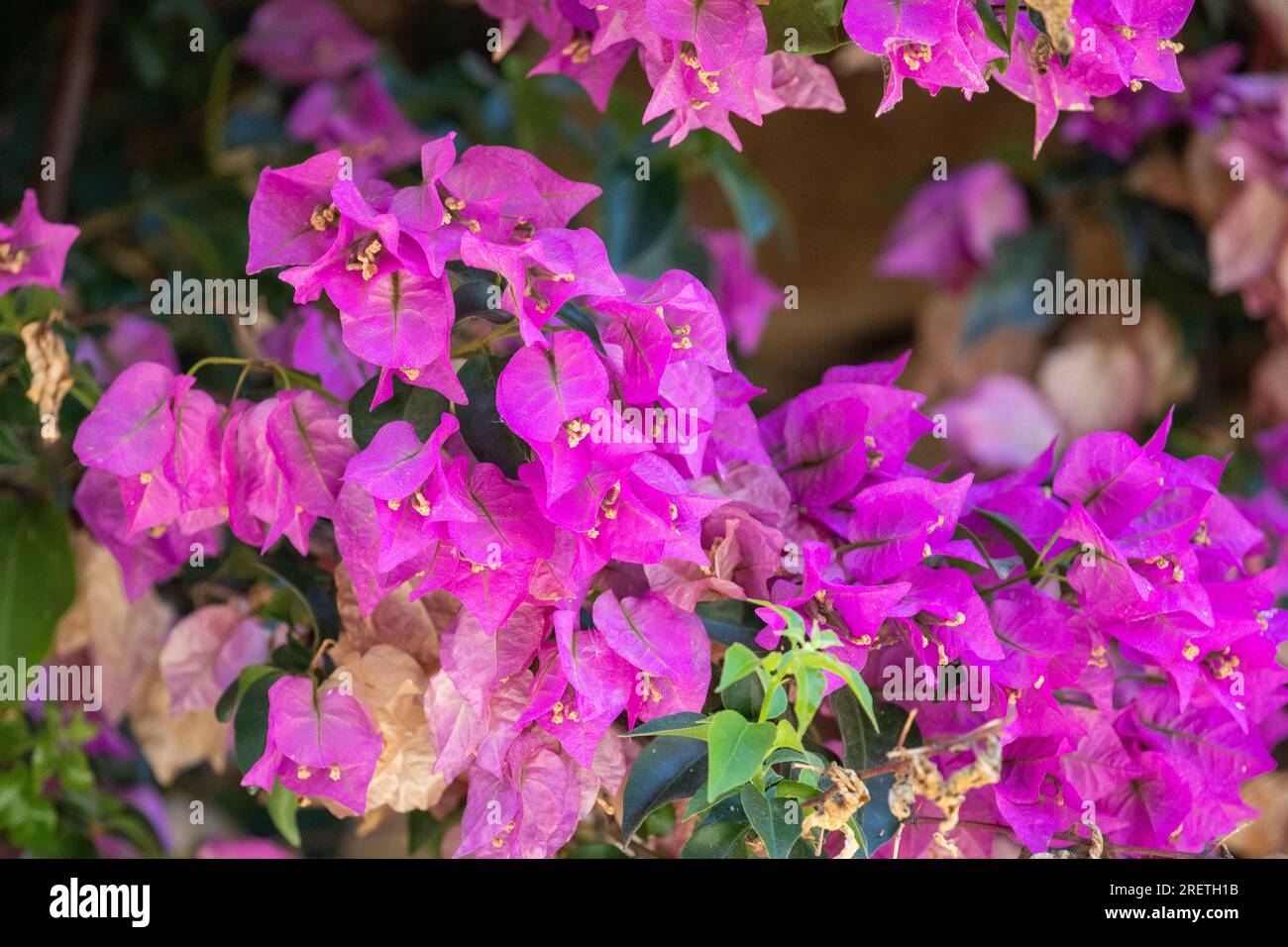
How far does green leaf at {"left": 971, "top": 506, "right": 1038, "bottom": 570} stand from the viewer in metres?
0.55

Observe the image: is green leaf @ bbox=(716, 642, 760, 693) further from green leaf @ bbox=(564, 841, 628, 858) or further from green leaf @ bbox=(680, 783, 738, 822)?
green leaf @ bbox=(564, 841, 628, 858)

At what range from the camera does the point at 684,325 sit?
49 centimetres

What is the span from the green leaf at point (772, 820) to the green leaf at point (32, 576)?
381 mm

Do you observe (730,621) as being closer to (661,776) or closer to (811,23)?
(661,776)

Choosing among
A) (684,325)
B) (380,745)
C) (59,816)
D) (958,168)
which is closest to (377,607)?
(380,745)

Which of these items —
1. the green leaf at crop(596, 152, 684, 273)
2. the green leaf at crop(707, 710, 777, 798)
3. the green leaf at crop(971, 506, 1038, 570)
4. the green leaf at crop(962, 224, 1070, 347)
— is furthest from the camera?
the green leaf at crop(962, 224, 1070, 347)

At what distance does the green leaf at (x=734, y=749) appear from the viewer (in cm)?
43

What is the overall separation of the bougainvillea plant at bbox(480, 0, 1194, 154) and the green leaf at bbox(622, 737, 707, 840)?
24 cm

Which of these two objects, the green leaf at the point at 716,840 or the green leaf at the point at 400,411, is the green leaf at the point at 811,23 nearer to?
the green leaf at the point at 400,411

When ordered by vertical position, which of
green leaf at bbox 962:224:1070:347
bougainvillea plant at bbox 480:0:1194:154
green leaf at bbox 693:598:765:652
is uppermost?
green leaf at bbox 962:224:1070:347

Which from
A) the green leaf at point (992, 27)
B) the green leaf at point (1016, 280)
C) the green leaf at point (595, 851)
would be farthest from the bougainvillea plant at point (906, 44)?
the green leaf at point (1016, 280)

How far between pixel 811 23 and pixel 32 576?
465 mm

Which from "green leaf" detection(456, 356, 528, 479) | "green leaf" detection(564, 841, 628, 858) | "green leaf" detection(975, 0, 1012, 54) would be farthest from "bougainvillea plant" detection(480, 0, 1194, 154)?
"green leaf" detection(564, 841, 628, 858)
